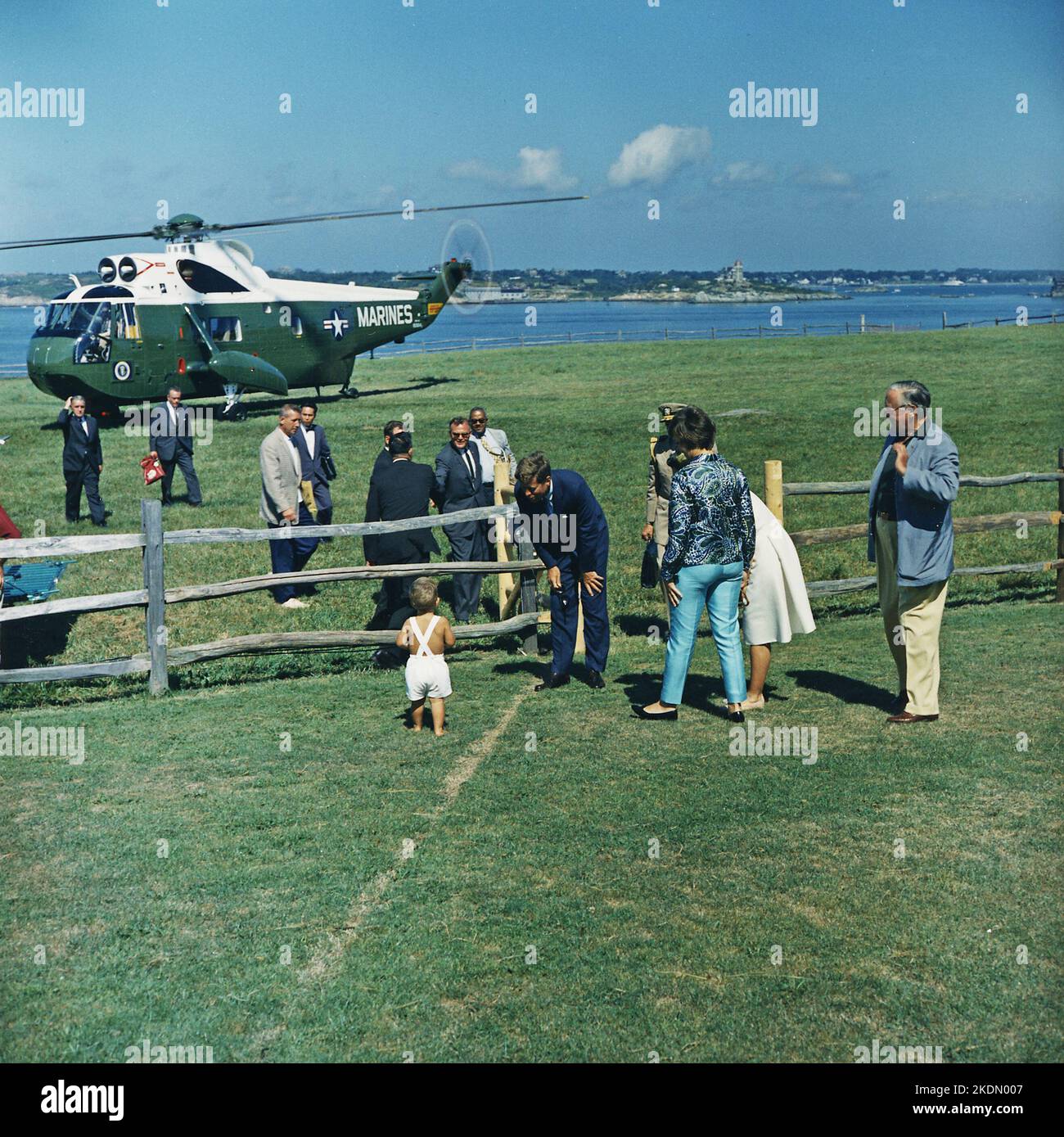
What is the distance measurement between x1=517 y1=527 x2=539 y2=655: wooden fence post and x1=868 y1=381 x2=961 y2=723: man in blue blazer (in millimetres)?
3474

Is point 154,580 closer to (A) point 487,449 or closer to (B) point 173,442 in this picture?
(A) point 487,449

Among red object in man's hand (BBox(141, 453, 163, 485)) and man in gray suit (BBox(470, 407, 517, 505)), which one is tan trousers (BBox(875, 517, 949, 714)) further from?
red object in man's hand (BBox(141, 453, 163, 485))

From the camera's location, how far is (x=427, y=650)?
8930 millimetres

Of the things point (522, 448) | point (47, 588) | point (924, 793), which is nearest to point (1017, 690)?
point (924, 793)

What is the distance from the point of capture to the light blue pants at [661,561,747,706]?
8539 mm

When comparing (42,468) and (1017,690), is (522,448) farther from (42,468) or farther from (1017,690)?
(1017,690)

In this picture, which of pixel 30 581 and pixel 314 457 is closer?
pixel 30 581

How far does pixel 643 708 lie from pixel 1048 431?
22193mm

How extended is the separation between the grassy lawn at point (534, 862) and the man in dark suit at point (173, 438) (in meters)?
6.49

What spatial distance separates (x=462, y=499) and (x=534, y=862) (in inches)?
269

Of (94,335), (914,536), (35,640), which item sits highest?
(94,335)

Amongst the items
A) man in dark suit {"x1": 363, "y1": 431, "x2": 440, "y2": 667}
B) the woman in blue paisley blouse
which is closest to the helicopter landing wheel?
man in dark suit {"x1": 363, "y1": 431, "x2": 440, "y2": 667}

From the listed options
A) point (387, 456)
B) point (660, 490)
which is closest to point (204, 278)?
point (387, 456)
